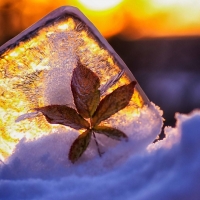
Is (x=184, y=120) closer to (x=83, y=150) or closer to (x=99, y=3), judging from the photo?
(x=83, y=150)

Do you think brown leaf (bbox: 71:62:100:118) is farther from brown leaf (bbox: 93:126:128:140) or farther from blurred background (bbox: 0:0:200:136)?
blurred background (bbox: 0:0:200:136)

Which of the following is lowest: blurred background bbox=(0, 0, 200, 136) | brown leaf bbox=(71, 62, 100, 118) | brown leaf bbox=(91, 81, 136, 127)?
brown leaf bbox=(91, 81, 136, 127)

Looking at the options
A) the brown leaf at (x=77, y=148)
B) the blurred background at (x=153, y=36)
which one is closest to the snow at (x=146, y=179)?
the brown leaf at (x=77, y=148)

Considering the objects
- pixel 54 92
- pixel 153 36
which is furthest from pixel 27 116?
pixel 153 36

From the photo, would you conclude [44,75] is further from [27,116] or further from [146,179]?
[146,179]

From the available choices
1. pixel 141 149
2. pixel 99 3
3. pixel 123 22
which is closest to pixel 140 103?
pixel 141 149

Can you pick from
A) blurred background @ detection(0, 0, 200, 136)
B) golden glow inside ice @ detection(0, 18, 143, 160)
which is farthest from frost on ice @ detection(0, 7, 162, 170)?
blurred background @ detection(0, 0, 200, 136)
